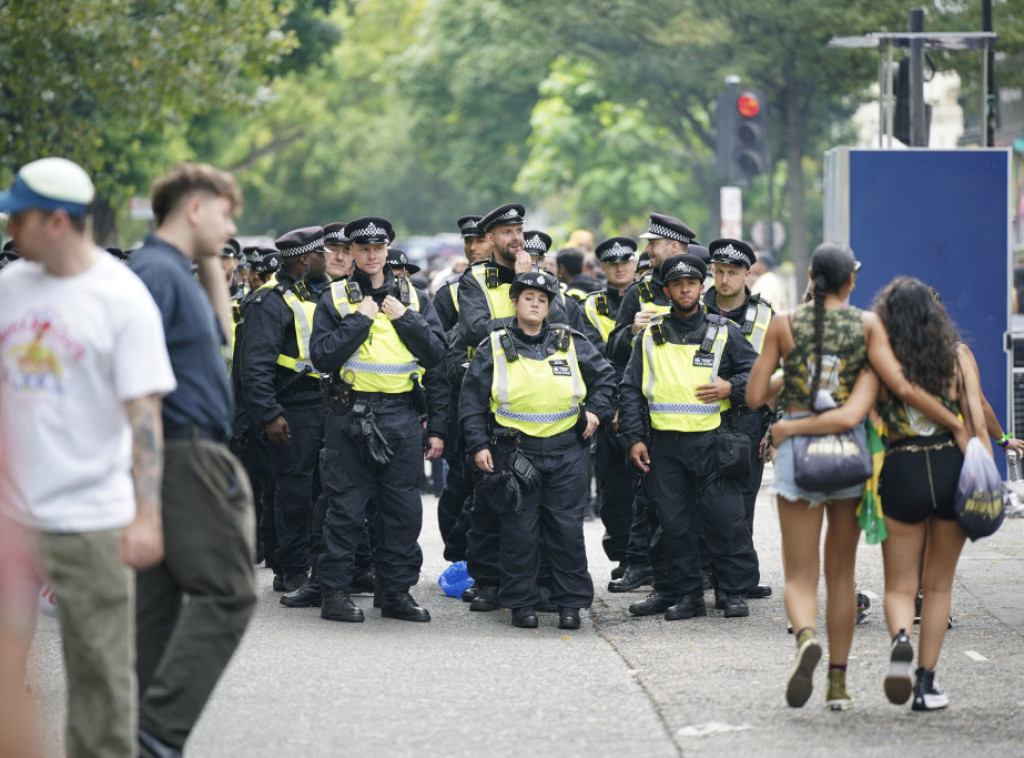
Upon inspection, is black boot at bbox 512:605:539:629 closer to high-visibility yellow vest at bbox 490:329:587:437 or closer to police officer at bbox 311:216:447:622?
police officer at bbox 311:216:447:622

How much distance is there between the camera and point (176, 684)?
5301 millimetres

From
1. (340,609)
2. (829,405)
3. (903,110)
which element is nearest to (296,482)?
(340,609)

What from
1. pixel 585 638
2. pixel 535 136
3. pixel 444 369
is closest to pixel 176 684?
pixel 585 638

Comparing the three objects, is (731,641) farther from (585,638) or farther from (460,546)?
(460,546)

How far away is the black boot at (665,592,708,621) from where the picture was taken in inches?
358

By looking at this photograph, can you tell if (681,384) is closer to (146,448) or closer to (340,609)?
(340,609)

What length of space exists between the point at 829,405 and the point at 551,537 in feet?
8.86

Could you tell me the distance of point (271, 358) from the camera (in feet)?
31.5

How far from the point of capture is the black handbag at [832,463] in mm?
6520

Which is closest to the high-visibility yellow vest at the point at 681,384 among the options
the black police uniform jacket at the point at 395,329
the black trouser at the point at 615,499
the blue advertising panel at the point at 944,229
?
the black police uniform jacket at the point at 395,329

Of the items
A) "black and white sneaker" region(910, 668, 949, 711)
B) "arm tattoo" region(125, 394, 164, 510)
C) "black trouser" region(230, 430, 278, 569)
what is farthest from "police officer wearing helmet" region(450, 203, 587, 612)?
"arm tattoo" region(125, 394, 164, 510)

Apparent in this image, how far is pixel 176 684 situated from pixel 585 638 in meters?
3.63

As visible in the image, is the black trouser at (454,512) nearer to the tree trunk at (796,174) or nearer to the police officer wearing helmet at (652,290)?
the police officer wearing helmet at (652,290)

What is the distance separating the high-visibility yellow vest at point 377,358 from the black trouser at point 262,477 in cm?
167
